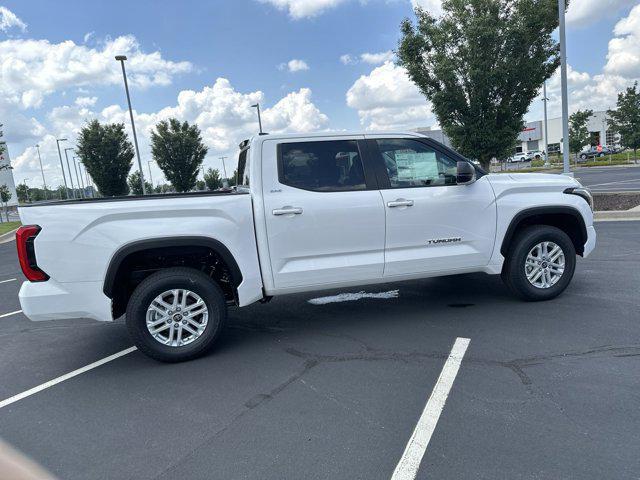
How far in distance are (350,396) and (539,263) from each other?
3.00 m

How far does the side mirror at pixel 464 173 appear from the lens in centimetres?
466

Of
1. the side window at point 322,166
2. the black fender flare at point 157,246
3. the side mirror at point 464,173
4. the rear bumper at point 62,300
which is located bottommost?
the rear bumper at point 62,300

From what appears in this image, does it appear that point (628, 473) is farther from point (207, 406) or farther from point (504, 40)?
point (504, 40)

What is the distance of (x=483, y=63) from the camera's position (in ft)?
37.7

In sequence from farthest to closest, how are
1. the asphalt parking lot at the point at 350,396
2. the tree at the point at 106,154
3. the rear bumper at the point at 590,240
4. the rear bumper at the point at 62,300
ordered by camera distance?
the tree at the point at 106,154 → the rear bumper at the point at 590,240 → the rear bumper at the point at 62,300 → the asphalt parking lot at the point at 350,396

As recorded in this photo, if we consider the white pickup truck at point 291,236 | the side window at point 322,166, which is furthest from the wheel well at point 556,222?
the side window at point 322,166

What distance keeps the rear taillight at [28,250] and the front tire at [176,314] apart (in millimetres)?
787

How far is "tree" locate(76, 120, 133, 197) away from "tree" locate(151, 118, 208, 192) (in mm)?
1866

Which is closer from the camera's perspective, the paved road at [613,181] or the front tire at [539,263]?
the front tire at [539,263]

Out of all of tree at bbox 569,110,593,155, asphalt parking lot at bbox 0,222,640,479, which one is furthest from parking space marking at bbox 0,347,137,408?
tree at bbox 569,110,593,155

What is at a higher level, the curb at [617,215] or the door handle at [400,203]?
the door handle at [400,203]

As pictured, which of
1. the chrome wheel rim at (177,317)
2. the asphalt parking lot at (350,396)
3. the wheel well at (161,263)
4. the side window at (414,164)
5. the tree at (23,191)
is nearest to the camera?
the asphalt parking lot at (350,396)

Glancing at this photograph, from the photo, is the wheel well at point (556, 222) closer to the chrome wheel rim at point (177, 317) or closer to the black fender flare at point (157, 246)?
the black fender flare at point (157, 246)

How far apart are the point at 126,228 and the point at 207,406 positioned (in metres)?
1.64
